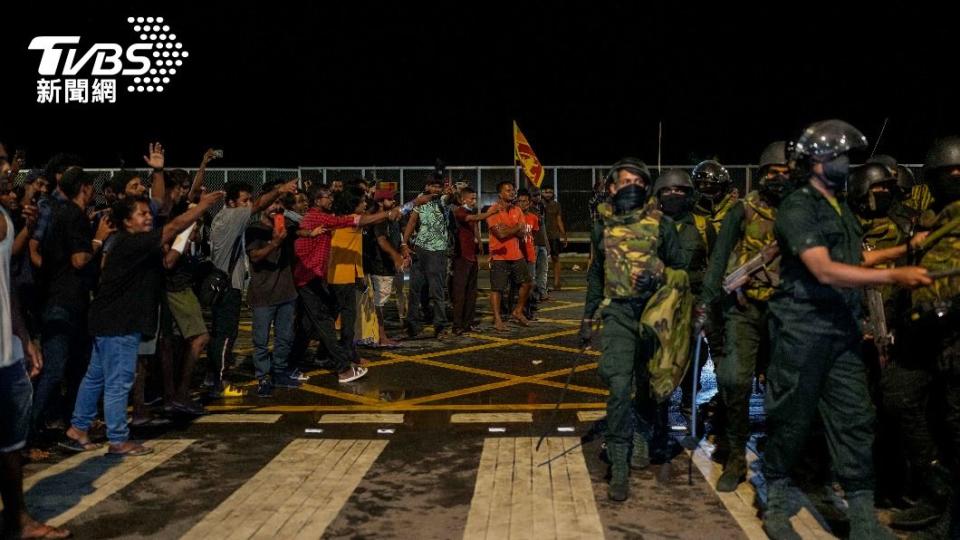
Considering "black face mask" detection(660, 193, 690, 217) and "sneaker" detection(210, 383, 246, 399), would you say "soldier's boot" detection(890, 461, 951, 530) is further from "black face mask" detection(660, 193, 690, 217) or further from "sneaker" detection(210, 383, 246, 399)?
"sneaker" detection(210, 383, 246, 399)

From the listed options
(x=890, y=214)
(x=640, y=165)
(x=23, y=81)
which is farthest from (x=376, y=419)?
(x=23, y=81)

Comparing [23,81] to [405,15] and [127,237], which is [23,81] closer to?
[405,15]

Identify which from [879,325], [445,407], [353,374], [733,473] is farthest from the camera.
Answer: [353,374]

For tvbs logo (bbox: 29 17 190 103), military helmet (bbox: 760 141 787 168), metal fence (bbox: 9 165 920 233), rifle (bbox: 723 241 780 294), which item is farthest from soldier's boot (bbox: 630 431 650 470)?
tvbs logo (bbox: 29 17 190 103)

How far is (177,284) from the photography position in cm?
866

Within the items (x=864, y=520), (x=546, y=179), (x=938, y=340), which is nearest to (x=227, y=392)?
(x=864, y=520)

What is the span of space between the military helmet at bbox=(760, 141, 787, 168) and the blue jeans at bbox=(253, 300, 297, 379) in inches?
193

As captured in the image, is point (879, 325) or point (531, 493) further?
point (531, 493)

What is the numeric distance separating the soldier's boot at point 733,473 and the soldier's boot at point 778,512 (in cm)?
84

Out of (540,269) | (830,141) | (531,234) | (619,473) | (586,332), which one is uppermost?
(830,141)

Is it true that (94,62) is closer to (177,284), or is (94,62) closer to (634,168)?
(177,284)

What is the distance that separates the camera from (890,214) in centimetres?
665

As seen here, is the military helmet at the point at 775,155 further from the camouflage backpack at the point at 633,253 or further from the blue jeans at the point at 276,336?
the blue jeans at the point at 276,336

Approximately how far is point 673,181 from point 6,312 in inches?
176
